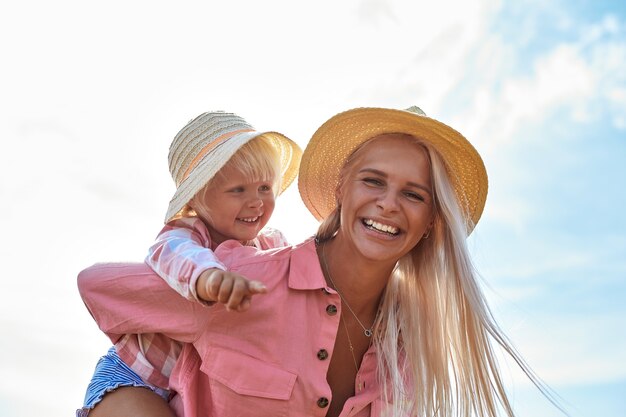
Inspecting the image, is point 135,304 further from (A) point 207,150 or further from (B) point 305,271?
(A) point 207,150

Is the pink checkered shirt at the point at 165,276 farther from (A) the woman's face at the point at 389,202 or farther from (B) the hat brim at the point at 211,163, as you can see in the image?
(A) the woman's face at the point at 389,202

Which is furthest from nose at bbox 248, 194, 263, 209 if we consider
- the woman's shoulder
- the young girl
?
the woman's shoulder

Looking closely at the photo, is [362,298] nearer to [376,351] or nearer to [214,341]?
[376,351]

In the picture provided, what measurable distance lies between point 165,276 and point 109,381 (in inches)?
34.1

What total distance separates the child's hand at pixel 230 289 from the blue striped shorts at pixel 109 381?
1126mm

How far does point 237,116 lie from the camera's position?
16.9 ft

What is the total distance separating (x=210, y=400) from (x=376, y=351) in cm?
91

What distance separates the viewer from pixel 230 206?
4691mm

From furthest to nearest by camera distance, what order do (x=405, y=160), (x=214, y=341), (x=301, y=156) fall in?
(x=301, y=156) → (x=405, y=160) → (x=214, y=341)

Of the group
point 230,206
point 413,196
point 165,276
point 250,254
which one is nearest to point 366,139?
point 413,196

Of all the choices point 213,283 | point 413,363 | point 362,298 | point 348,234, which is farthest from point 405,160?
point 213,283

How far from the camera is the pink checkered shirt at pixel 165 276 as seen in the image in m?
4.04

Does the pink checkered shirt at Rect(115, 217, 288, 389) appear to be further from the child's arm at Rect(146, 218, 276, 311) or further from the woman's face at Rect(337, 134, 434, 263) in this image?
the woman's face at Rect(337, 134, 434, 263)

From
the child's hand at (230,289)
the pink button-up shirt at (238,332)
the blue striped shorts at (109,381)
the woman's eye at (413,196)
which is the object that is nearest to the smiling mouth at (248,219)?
the pink button-up shirt at (238,332)
